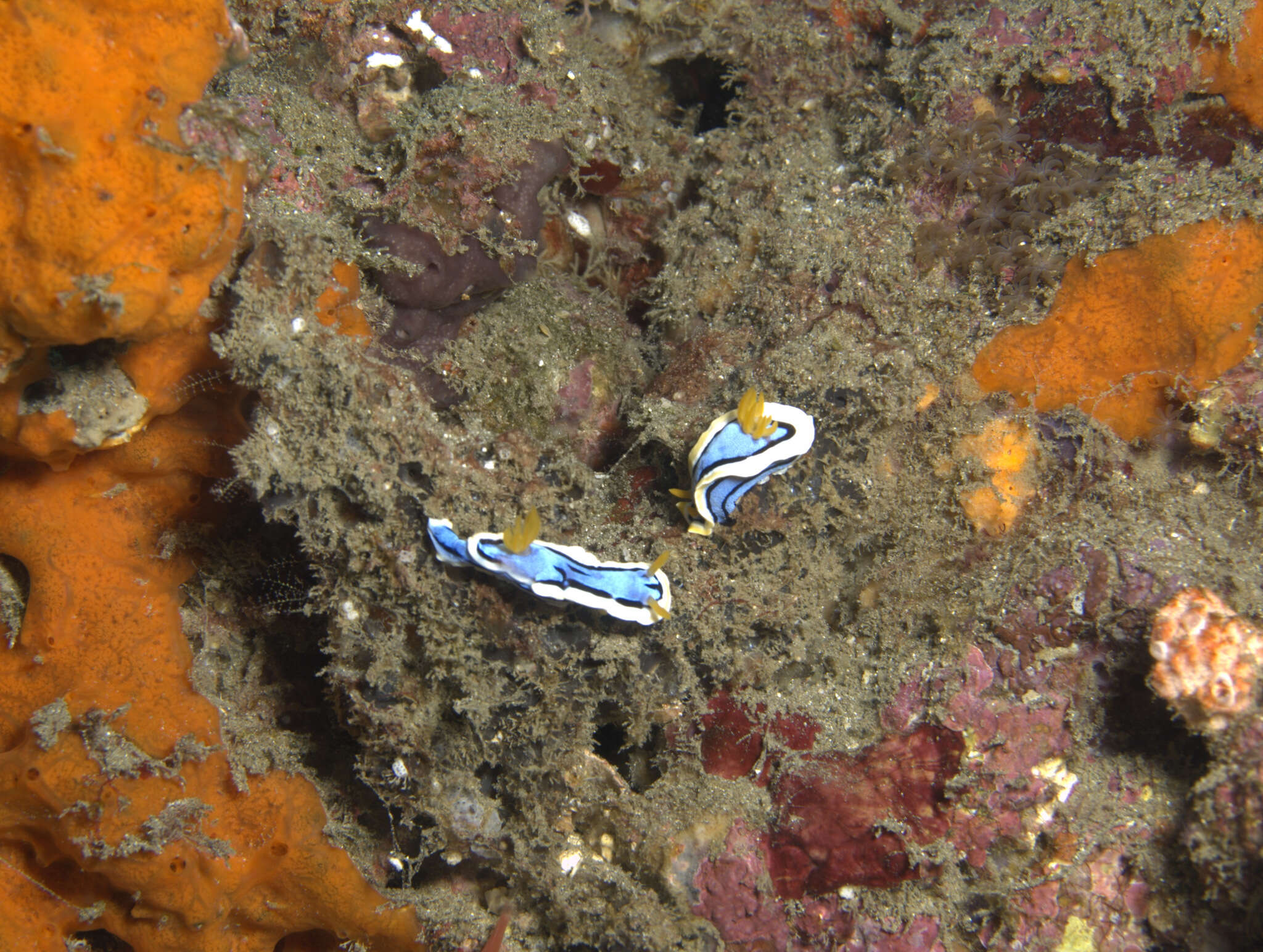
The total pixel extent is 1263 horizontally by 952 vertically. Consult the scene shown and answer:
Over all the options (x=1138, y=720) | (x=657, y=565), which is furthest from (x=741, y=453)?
(x=1138, y=720)

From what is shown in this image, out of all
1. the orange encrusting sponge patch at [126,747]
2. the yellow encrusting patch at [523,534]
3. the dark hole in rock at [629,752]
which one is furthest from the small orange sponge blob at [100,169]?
Answer: the dark hole in rock at [629,752]

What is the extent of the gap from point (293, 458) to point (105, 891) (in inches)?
106

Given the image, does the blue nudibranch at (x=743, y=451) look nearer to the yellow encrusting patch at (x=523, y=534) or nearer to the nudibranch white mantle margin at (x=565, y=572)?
the nudibranch white mantle margin at (x=565, y=572)

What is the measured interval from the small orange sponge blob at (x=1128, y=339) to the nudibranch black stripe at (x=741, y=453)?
1.25 m

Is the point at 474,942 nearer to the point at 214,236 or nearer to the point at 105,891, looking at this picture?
the point at 105,891

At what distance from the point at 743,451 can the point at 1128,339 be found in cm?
236

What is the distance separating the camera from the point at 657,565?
301 centimetres

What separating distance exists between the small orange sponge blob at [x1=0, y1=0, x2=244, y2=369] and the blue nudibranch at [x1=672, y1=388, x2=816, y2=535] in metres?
2.28

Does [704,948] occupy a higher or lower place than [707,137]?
lower

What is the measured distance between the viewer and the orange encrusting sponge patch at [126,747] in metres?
3.11

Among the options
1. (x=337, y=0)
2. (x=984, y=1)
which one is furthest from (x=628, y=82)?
(x=984, y=1)

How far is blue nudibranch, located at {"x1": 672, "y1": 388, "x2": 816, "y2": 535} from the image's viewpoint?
301cm

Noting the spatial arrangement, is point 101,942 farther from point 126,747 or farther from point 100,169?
point 100,169

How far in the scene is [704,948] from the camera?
11.0 ft
